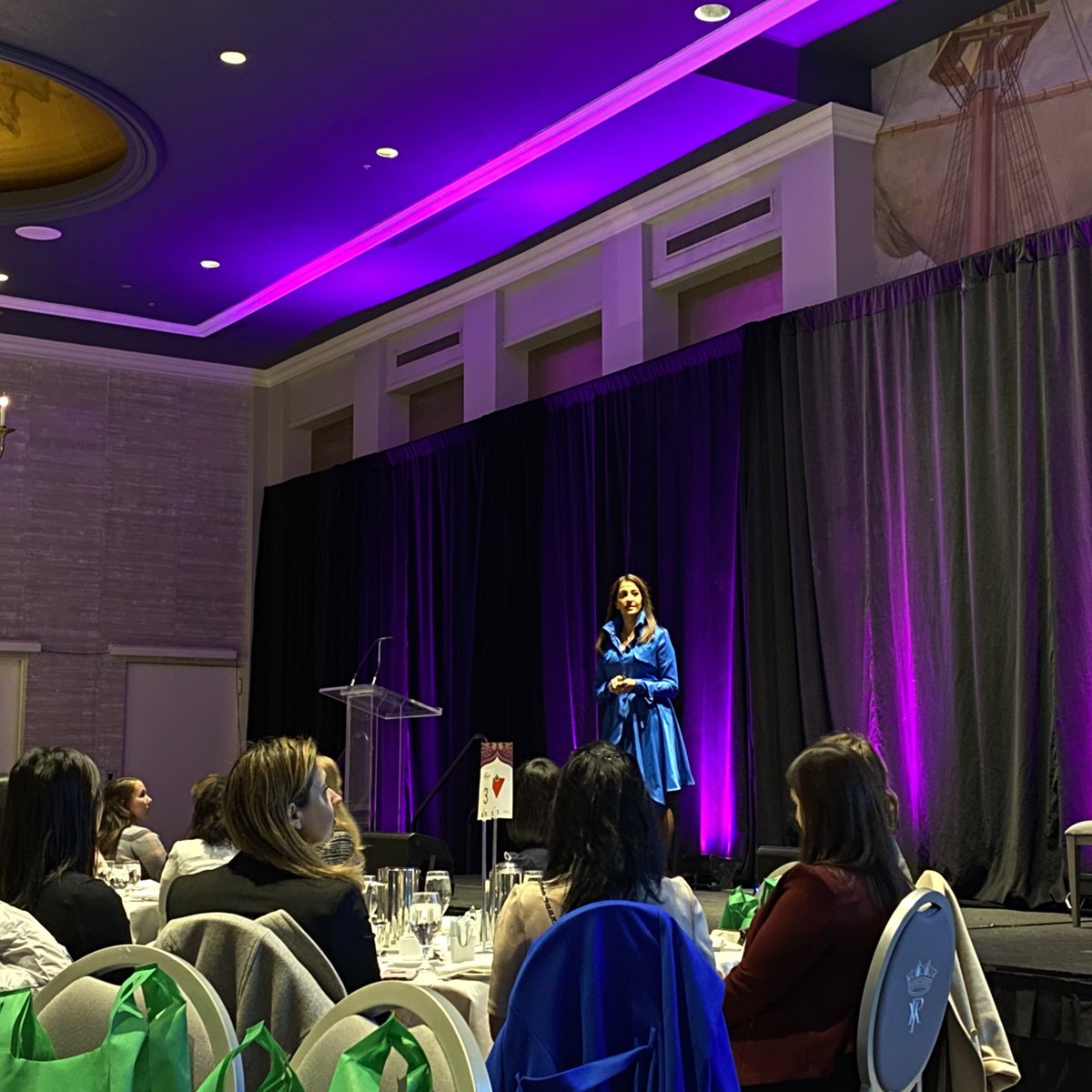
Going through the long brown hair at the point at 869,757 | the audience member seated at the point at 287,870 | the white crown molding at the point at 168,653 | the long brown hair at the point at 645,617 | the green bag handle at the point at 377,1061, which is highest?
the white crown molding at the point at 168,653

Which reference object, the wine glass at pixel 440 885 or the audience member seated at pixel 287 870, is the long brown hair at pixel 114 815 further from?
the audience member seated at pixel 287 870

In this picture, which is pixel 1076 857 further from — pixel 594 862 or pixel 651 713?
pixel 594 862

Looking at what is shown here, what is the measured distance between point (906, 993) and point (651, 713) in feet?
15.4

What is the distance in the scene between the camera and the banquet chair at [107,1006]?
1.72 meters

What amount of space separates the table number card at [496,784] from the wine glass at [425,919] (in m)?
0.97

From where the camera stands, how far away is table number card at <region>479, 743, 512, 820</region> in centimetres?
410

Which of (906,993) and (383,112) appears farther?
(383,112)

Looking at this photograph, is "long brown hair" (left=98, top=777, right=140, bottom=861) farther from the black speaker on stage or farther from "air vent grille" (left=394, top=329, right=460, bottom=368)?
"air vent grille" (left=394, top=329, right=460, bottom=368)

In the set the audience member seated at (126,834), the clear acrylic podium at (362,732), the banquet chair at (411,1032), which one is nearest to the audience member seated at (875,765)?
the banquet chair at (411,1032)

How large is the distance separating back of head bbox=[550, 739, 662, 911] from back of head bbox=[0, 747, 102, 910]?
1.14m

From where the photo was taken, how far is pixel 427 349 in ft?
35.8

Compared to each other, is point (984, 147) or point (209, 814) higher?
point (984, 147)

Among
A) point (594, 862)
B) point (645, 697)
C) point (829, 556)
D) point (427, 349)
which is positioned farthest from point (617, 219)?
point (594, 862)

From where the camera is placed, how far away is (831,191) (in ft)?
24.8
